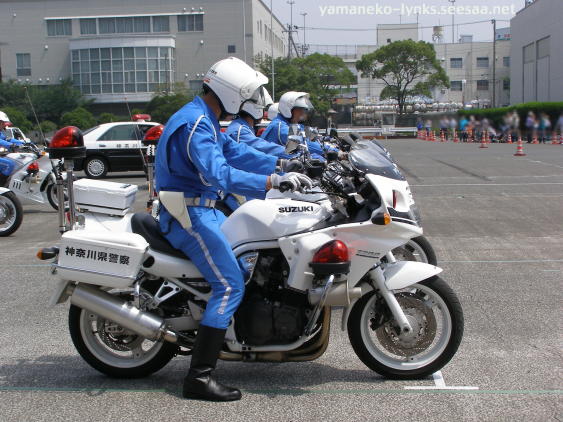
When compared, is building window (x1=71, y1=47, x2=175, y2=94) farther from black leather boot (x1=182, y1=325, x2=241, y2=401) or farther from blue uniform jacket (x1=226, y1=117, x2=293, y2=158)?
black leather boot (x1=182, y1=325, x2=241, y2=401)

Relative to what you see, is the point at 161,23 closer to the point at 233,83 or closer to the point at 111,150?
the point at 111,150

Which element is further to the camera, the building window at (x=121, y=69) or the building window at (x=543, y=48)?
the building window at (x=121, y=69)

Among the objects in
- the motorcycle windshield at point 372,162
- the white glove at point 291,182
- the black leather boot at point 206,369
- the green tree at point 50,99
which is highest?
the green tree at point 50,99

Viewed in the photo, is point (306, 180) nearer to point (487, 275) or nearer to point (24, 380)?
point (24, 380)

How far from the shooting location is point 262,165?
5273mm

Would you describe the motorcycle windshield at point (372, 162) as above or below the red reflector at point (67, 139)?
below

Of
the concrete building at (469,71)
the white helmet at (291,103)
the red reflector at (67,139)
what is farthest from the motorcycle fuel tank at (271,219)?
the concrete building at (469,71)

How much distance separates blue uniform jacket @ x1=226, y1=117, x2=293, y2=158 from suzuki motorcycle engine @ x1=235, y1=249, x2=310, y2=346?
2802mm

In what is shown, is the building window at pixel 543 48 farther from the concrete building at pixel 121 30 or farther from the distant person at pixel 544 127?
the concrete building at pixel 121 30

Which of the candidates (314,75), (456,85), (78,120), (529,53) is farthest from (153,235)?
(456,85)

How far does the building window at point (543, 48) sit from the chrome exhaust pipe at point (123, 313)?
67.5 metres

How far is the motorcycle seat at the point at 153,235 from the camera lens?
480cm

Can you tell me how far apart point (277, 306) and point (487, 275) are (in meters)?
4.07

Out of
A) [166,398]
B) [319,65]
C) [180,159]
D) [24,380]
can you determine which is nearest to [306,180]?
[180,159]
